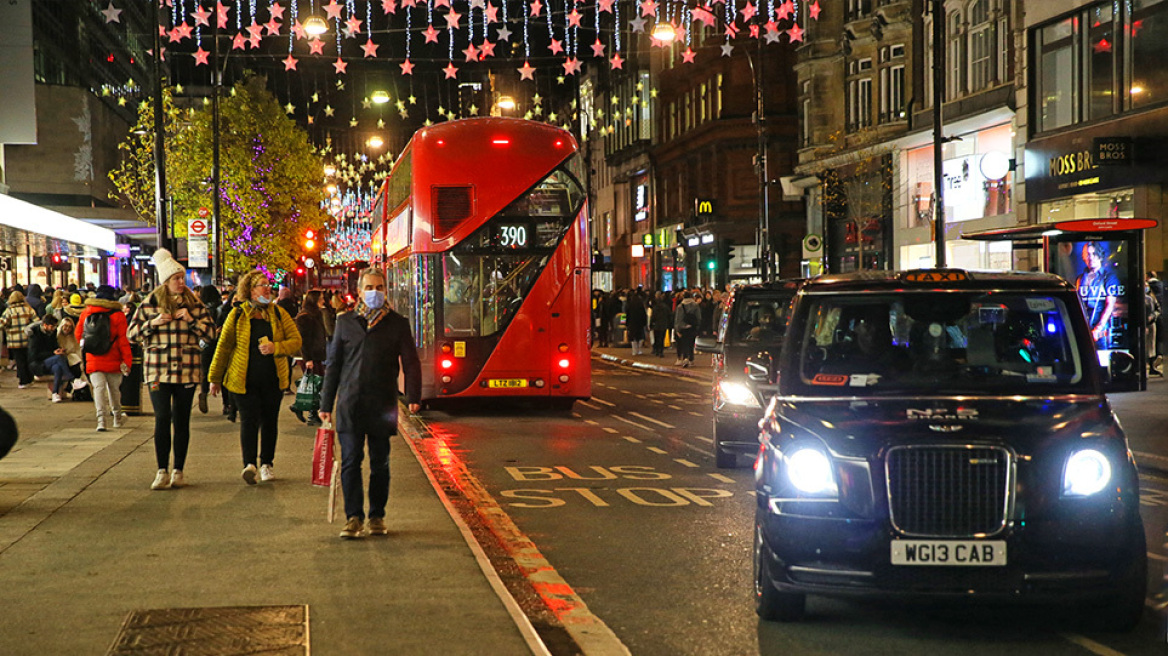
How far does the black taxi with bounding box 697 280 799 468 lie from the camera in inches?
507

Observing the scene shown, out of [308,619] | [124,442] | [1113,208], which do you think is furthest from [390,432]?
[1113,208]

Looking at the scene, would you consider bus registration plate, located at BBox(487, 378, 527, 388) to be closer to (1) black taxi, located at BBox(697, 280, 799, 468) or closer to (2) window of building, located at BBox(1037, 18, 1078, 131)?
(1) black taxi, located at BBox(697, 280, 799, 468)

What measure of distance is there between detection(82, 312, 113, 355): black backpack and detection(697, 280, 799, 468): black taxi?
266 inches

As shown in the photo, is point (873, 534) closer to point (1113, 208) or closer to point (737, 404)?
point (737, 404)

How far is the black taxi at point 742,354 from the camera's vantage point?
12.9 meters

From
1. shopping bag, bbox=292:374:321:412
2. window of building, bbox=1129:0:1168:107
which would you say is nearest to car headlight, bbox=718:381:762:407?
shopping bag, bbox=292:374:321:412

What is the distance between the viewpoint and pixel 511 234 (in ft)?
63.2

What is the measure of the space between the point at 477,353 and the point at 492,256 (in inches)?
54.3

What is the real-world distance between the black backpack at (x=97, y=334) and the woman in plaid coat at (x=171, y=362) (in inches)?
162

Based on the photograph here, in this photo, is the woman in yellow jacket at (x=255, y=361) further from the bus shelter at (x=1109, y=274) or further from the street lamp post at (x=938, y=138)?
the street lamp post at (x=938, y=138)

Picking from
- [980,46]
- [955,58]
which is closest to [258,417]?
[980,46]

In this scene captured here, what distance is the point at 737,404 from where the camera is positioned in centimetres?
1291

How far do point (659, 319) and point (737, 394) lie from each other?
24710 millimetres

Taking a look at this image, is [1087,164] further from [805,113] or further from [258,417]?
[258,417]
